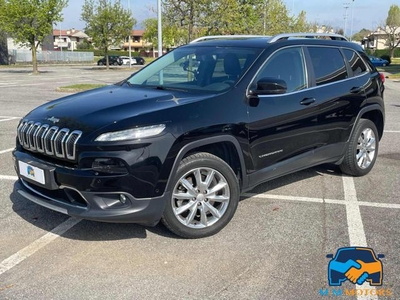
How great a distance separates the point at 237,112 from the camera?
402cm

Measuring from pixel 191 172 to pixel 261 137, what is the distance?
2.82 feet

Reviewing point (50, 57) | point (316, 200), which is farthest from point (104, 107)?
point (50, 57)

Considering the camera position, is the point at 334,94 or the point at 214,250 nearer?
the point at 214,250

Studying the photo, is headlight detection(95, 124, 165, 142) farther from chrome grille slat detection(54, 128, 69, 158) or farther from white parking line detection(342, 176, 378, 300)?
white parking line detection(342, 176, 378, 300)

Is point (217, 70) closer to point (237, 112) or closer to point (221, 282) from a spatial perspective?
point (237, 112)

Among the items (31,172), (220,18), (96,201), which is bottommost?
(96,201)

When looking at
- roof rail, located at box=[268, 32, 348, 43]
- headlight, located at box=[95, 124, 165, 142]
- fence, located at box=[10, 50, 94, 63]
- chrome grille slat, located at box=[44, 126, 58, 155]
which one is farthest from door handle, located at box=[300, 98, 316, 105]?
fence, located at box=[10, 50, 94, 63]

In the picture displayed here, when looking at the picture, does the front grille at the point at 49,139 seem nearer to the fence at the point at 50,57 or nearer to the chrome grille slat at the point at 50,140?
the chrome grille slat at the point at 50,140

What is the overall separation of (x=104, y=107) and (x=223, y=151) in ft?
3.75

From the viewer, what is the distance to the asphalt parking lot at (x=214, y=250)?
10.3 feet

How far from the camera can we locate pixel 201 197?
→ 3.88 metres

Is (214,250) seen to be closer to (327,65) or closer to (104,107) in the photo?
(104,107)

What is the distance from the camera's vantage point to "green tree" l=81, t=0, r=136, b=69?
125ft

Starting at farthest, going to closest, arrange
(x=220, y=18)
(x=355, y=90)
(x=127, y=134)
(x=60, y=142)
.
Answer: (x=220, y=18)
(x=355, y=90)
(x=60, y=142)
(x=127, y=134)
